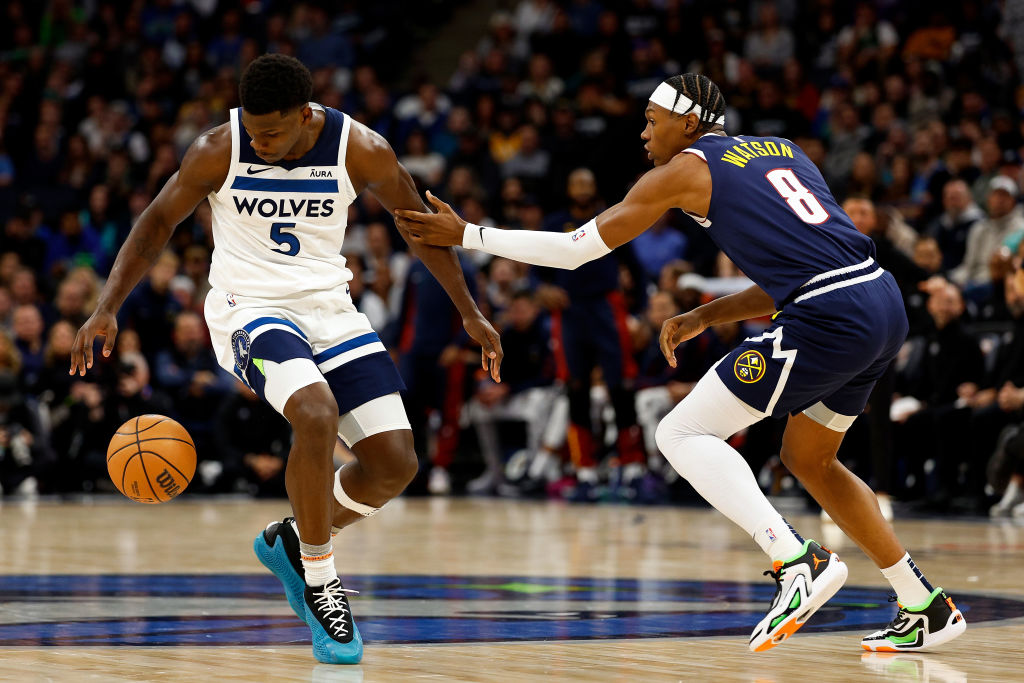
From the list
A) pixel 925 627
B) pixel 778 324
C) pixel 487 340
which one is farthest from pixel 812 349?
pixel 487 340

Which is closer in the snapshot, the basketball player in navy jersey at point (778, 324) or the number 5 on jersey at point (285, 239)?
the basketball player in navy jersey at point (778, 324)

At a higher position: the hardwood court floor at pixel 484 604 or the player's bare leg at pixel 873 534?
the player's bare leg at pixel 873 534

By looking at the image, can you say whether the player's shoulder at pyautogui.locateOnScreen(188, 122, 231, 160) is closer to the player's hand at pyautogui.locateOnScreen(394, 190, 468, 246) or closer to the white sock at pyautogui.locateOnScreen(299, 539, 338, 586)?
the player's hand at pyautogui.locateOnScreen(394, 190, 468, 246)

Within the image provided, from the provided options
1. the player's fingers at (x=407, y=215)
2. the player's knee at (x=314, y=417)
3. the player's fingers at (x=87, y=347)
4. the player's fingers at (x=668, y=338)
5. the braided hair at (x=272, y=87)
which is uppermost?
the braided hair at (x=272, y=87)

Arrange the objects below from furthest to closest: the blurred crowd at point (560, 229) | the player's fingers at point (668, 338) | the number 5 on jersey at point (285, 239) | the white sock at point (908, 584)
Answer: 1. the blurred crowd at point (560, 229)
2. the player's fingers at point (668, 338)
3. the number 5 on jersey at point (285, 239)
4. the white sock at point (908, 584)

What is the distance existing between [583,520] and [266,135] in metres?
6.30

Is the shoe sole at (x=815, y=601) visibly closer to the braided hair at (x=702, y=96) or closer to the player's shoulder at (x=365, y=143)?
the braided hair at (x=702, y=96)

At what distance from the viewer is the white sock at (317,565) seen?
182 inches

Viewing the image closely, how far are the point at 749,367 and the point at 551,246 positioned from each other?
771 mm

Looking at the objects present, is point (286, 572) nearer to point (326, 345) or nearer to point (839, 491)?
point (326, 345)

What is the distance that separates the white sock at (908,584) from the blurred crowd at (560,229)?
15.2 feet

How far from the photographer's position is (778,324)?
181 inches

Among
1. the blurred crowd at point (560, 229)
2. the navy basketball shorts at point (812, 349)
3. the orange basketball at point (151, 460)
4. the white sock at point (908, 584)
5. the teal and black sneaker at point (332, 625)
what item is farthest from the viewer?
the blurred crowd at point (560, 229)

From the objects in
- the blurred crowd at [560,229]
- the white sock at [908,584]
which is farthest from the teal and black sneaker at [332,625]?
the blurred crowd at [560,229]
